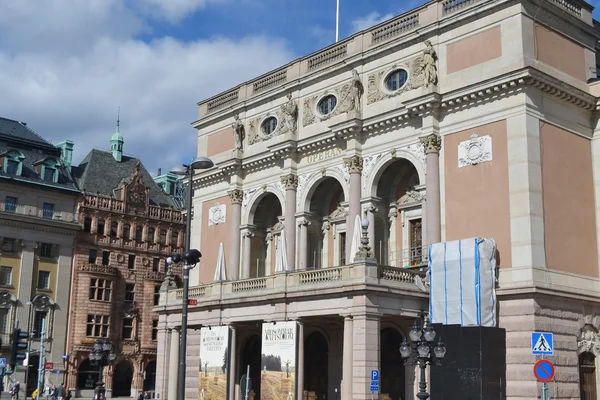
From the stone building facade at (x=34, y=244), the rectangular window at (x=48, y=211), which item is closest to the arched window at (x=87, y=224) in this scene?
the stone building facade at (x=34, y=244)

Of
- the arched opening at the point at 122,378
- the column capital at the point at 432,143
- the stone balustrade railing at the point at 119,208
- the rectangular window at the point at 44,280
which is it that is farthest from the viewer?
the arched opening at the point at 122,378

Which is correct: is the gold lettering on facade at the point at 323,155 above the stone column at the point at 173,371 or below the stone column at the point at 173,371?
above

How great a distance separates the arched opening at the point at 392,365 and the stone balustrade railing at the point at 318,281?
4.64 meters

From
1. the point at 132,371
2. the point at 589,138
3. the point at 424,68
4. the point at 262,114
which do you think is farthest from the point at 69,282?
the point at 589,138

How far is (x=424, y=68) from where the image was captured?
41.9 meters

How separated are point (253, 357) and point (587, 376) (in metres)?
20.0

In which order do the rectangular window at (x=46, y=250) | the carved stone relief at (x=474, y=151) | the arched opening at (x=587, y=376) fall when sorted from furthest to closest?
the rectangular window at (x=46, y=250)
the carved stone relief at (x=474, y=151)
the arched opening at (x=587, y=376)

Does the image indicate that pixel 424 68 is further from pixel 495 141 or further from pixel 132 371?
pixel 132 371

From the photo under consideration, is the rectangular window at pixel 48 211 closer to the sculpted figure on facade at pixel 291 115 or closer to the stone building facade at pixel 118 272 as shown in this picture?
the stone building facade at pixel 118 272

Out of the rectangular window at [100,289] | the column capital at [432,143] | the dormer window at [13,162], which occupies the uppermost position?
the dormer window at [13,162]

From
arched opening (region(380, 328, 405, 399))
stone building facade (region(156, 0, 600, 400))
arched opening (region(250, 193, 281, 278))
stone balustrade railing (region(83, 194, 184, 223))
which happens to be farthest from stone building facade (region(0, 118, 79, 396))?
arched opening (region(380, 328, 405, 399))

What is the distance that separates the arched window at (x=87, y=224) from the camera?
3019 inches

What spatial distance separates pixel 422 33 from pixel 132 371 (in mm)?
49958

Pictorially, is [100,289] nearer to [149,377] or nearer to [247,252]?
[149,377]
